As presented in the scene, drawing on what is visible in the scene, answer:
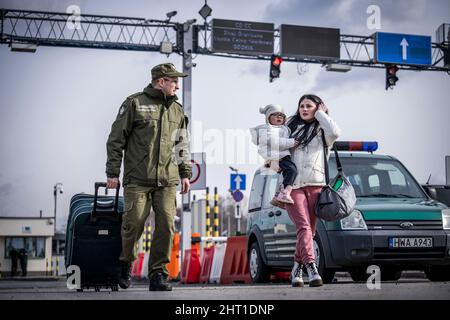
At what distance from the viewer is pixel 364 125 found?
14.6m

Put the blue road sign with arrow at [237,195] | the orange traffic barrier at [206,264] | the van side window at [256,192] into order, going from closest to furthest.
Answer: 1. the van side window at [256,192]
2. the orange traffic barrier at [206,264]
3. the blue road sign with arrow at [237,195]

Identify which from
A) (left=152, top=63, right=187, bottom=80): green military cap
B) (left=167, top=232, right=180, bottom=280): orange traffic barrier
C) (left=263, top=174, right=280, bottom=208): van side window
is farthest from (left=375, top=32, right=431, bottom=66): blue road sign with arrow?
(left=152, top=63, right=187, bottom=80): green military cap

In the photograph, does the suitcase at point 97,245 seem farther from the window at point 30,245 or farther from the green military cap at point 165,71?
the window at point 30,245

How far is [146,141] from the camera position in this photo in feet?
26.2

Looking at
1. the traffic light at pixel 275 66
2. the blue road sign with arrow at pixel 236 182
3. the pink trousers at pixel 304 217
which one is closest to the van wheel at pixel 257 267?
the pink trousers at pixel 304 217

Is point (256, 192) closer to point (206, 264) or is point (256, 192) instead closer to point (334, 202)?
point (206, 264)

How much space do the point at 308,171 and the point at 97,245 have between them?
7.66 feet

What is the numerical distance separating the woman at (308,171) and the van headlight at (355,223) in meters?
1.47

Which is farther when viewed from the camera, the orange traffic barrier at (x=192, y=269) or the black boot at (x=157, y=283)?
the orange traffic barrier at (x=192, y=269)

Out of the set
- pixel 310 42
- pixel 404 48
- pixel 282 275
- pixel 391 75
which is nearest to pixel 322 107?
pixel 282 275

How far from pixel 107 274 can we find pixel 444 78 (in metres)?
22.6

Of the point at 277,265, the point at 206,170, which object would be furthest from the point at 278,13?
the point at 277,265

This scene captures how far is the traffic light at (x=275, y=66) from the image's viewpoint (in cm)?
2545
